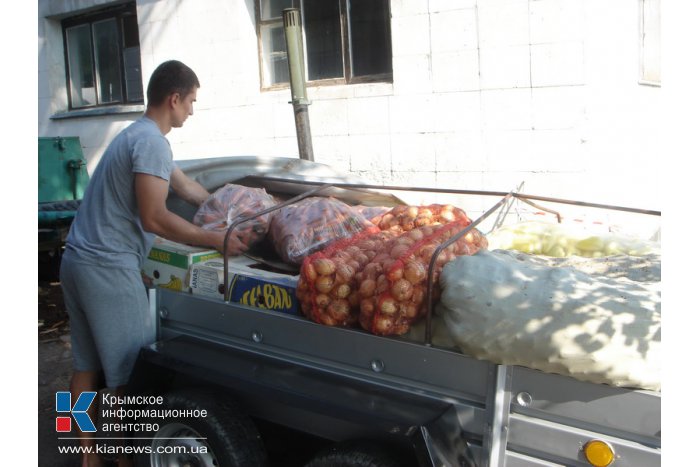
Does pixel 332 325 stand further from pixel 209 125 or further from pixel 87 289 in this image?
pixel 209 125

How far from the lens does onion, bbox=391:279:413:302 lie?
2400mm

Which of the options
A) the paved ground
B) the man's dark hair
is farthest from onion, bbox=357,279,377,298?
the paved ground

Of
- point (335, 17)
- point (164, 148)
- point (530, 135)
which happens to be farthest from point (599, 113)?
point (164, 148)

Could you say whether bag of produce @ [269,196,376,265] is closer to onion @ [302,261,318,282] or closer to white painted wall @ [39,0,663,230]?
onion @ [302,261,318,282]

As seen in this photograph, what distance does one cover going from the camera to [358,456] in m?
2.32

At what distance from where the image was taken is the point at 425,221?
3.32 m

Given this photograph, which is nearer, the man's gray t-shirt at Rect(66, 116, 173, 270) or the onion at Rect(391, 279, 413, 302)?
the onion at Rect(391, 279, 413, 302)

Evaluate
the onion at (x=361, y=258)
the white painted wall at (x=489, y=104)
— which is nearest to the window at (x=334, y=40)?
the white painted wall at (x=489, y=104)

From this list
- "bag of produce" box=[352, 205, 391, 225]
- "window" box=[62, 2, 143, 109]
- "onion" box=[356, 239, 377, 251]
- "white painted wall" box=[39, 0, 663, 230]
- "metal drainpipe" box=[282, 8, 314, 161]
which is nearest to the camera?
"onion" box=[356, 239, 377, 251]

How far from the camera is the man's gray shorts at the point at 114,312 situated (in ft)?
10.5

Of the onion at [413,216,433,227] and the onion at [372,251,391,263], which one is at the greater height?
the onion at [413,216,433,227]

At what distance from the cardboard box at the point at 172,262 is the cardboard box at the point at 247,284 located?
6 cm

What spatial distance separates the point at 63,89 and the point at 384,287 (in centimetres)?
1002

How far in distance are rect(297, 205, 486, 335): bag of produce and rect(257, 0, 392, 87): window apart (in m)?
4.83
